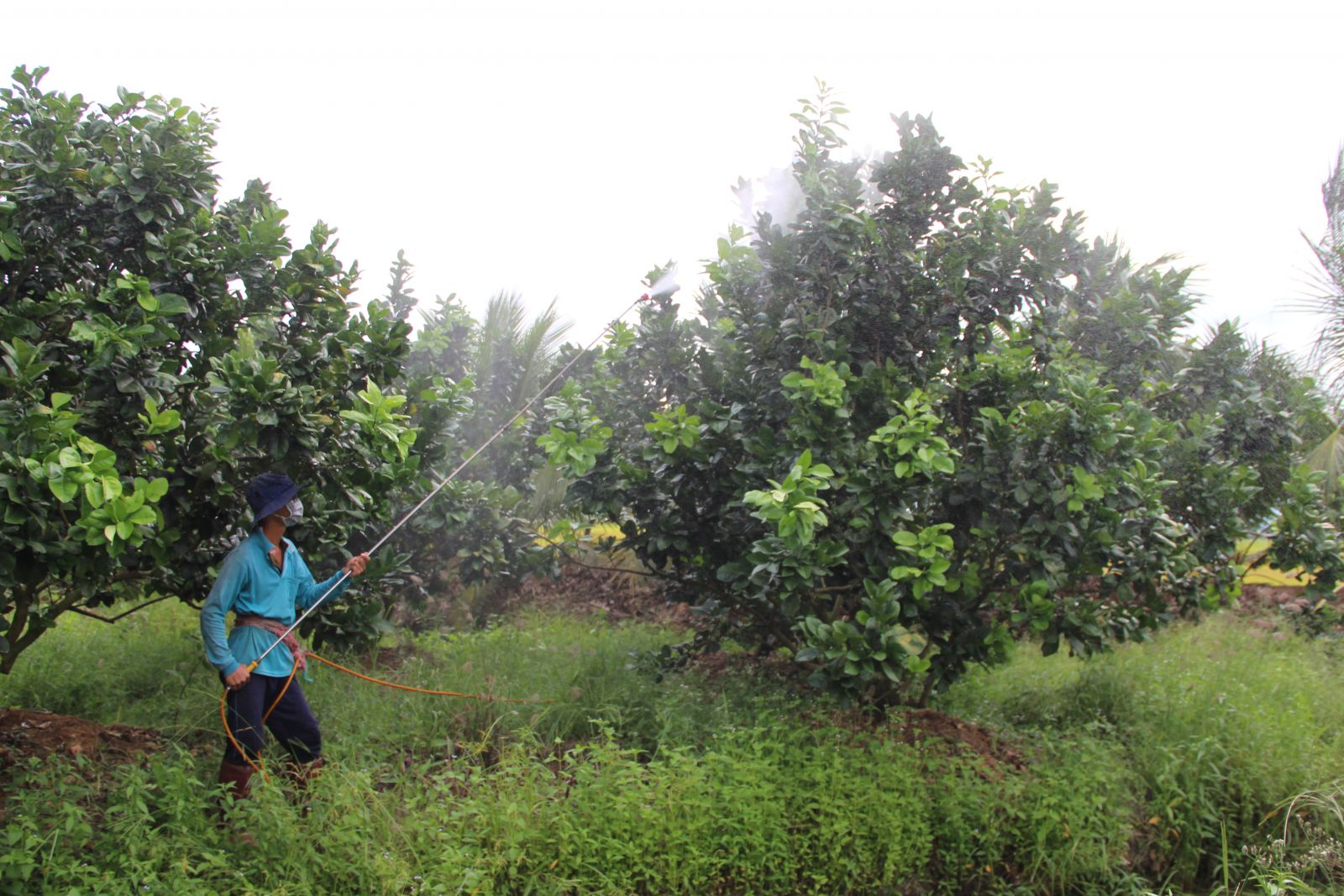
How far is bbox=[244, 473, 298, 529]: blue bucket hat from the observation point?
157 inches

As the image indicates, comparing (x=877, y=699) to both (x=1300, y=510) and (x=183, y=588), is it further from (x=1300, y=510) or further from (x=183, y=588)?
(x=183, y=588)

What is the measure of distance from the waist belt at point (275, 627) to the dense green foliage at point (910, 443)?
156cm

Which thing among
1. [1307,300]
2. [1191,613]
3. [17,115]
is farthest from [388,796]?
[1307,300]

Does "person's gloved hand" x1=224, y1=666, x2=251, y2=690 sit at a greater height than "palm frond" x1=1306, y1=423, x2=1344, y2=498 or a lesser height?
lesser

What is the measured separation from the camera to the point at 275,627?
4.21 metres

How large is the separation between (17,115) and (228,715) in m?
2.76

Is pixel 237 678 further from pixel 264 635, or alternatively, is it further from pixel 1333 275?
pixel 1333 275

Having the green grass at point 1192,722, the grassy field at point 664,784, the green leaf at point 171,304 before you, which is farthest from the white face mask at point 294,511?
the green grass at point 1192,722

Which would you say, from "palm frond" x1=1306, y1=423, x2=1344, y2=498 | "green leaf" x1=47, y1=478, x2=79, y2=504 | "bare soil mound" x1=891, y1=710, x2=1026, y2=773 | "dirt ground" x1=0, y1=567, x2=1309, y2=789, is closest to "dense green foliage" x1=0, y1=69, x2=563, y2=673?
"green leaf" x1=47, y1=478, x2=79, y2=504

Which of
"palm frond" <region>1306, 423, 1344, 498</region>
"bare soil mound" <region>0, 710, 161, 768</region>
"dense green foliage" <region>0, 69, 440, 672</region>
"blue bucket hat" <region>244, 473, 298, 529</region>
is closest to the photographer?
"dense green foliage" <region>0, 69, 440, 672</region>

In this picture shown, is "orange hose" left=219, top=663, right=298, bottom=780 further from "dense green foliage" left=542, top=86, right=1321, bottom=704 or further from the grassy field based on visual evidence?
"dense green foliage" left=542, top=86, right=1321, bottom=704

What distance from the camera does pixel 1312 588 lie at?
641cm

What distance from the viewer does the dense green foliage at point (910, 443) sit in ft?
14.8

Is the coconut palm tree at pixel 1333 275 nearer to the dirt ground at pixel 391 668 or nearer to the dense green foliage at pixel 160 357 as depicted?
the dirt ground at pixel 391 668
